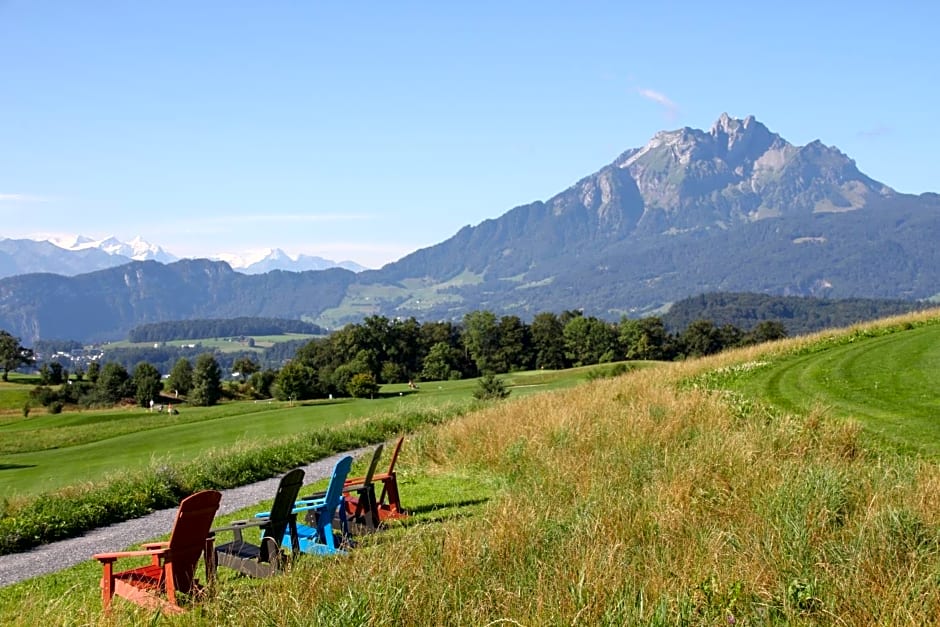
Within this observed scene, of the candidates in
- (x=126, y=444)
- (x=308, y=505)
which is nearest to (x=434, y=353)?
(x=126, y=444)

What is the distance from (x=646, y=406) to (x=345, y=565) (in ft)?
27.7

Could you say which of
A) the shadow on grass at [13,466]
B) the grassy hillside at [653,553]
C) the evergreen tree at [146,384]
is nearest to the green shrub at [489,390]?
the shadow on grass at [13,466]

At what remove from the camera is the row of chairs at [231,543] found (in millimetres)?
6828

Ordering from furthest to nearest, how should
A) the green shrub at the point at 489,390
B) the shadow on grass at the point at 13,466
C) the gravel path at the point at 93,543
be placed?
1. the green shrub at the point at 489,390
2. the shadow on grass at the point at 13,466
3. the gravel path at the point at 93,543

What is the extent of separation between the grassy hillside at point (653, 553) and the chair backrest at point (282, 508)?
0.58m

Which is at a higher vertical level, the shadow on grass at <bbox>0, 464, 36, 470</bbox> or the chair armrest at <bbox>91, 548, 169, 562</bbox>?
the chair armrest at <bbox>91, 548, 169, 562</bbox>

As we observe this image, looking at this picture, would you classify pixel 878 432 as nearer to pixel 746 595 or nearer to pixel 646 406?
pixel 646 406

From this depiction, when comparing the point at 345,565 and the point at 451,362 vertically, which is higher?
the point at 345,565

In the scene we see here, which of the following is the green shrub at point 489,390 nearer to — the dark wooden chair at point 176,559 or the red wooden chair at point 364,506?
the red wooden chair at point 364,506

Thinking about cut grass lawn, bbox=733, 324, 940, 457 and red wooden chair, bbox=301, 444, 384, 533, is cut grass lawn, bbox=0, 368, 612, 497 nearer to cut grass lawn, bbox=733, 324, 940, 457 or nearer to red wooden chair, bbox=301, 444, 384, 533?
red wooden chair, bbox=301, 444, 384, 533

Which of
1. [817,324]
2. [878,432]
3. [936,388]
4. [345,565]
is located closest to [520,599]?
[345,565]

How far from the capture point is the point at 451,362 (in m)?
95.9

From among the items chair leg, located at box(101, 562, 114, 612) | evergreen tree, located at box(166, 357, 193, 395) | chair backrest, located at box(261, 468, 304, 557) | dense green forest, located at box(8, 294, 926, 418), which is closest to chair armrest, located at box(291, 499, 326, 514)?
chair backrest, located at box(261, 468, 304, 557)

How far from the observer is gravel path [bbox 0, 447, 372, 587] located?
9766 mm
